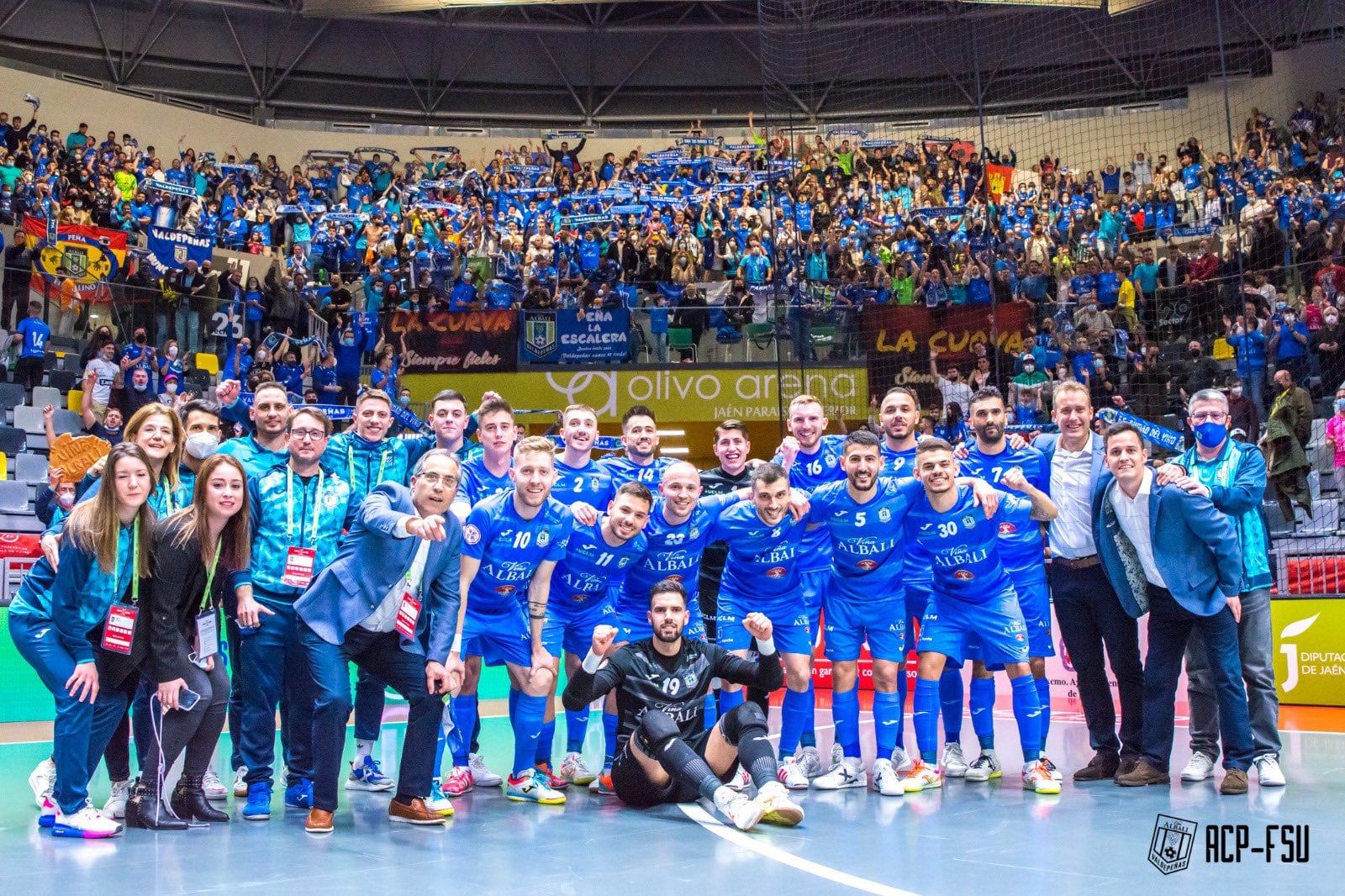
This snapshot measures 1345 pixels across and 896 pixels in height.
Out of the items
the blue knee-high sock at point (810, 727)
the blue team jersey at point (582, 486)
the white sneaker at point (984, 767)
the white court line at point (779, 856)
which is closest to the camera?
the white court line at point (779, 856)

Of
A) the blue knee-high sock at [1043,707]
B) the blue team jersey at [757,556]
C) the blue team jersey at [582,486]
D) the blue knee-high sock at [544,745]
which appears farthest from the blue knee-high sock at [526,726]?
the blue knee-high sock at [1043,707]

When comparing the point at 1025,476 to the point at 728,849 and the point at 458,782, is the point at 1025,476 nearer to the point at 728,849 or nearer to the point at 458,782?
the point at 728,849

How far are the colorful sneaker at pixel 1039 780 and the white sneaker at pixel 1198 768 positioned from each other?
0.88 meters

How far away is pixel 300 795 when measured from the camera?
697 cm

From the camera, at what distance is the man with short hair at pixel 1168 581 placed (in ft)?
23.8

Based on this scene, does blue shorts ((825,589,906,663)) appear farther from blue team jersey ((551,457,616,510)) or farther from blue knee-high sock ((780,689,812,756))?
blue team jersey ((551,457,616,510))

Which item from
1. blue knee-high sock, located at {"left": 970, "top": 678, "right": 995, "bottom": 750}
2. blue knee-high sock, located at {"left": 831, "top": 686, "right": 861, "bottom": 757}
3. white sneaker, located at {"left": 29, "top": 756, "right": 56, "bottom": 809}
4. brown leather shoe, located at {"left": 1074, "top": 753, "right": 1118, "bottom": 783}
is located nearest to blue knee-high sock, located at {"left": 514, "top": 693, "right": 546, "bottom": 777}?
blue knee-high sock, located at {"left": 831, "top": 686, "right": 861, "bottom": 757}

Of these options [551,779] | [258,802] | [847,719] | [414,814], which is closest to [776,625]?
[847,719]

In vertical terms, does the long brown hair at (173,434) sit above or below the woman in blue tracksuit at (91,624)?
above

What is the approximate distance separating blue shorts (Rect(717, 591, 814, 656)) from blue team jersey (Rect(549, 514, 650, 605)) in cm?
66

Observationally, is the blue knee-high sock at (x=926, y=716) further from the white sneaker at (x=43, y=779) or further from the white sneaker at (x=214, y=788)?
the white sneaker at (x=43, y=779)

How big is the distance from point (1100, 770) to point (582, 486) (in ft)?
12.2

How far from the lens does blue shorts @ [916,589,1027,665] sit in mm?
7742

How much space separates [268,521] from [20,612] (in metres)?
1.27
